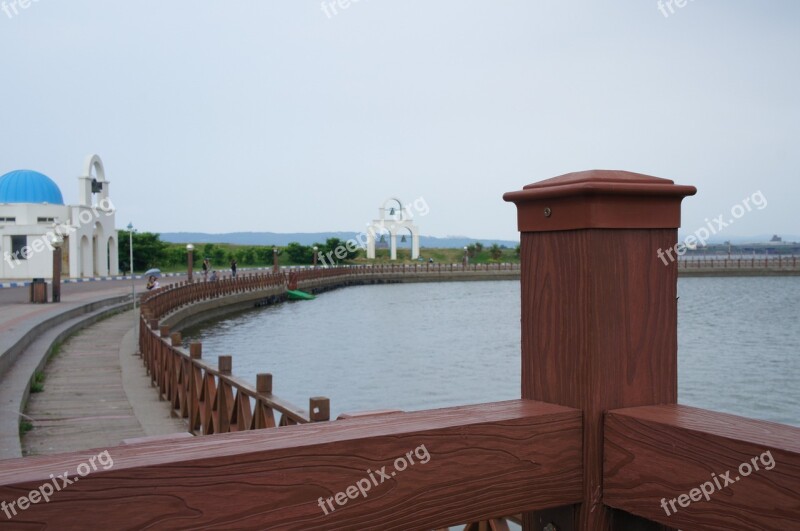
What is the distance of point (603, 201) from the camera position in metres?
1.64

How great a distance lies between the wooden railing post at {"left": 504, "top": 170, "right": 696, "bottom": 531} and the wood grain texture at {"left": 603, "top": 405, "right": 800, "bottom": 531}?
0.06 meters

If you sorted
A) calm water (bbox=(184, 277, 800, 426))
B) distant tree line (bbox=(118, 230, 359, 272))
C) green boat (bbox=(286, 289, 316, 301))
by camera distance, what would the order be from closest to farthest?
calm water (bbox=(184, 277, 800, 426))
green boat (bbox=(286, 289, 316, 301))
distant tree line (bbox=(118, 230, 359, 272))

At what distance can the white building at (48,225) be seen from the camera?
40969 mm

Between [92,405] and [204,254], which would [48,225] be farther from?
[92,405]

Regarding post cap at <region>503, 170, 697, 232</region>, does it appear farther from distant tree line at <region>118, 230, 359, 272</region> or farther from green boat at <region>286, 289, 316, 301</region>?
distant tree line at <region>118, 230, 359, 272</region>

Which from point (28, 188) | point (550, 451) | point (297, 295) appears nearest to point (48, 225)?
point (28, 188)

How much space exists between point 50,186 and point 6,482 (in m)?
48.0

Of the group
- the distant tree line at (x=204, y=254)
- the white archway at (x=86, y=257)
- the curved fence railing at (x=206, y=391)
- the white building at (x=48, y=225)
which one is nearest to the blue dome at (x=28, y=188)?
the white building at (x=48, y=225)

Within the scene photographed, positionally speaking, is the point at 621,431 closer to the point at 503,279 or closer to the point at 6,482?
the point at 6,482

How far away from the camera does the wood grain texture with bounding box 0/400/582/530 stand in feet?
4.01

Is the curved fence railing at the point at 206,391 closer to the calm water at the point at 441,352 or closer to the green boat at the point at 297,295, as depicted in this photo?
the calm water at the point at 441,352

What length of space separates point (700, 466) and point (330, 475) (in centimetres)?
68

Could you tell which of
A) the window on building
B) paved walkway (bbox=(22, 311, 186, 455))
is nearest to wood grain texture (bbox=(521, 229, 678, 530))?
paved walkway (bbox=(22, 311, 186, 455))

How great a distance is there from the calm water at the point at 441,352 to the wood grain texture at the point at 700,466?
14.5m
